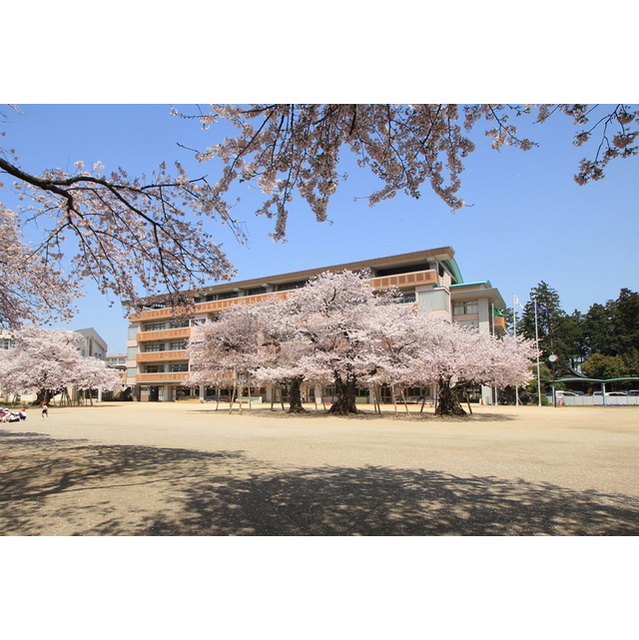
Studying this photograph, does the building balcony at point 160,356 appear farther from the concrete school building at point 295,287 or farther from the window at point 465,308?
the window at point 465,308

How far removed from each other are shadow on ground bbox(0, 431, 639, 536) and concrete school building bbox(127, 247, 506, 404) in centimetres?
2127

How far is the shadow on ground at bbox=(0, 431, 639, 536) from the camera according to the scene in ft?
12.6

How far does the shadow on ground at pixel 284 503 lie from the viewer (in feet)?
12.6

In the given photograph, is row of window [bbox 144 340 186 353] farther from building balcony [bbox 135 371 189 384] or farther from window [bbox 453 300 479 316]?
window [bbox 453 300 479 316]

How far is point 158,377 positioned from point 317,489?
4550cm

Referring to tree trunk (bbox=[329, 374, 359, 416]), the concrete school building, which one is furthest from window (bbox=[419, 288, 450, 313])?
tree trunk (bbox=[329, 374, 359, 416])

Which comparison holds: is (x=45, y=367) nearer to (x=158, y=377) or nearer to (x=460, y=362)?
(x=158, y=377)

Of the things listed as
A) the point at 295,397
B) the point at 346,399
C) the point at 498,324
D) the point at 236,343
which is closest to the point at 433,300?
the point at 498,324

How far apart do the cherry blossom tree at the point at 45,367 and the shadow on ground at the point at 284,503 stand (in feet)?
99.7

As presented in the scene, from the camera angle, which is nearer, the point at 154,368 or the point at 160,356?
the point at 160,356

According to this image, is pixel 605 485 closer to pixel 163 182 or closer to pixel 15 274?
pixel 163 182

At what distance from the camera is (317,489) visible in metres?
5.30

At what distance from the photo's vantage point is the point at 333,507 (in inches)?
176

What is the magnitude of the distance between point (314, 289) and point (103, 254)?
49.9ft
